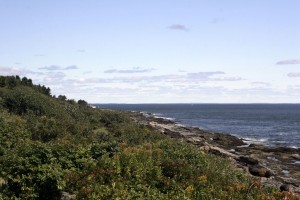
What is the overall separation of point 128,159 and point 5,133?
8378mm

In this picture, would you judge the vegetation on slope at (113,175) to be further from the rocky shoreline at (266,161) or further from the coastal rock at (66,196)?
the rocky shoreline at (266,161)

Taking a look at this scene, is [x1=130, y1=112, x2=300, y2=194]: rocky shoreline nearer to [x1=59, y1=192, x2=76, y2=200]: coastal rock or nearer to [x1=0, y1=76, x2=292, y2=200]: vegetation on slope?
[x1=0, y1=76, x2=292, y2=200]: vegetation on slope

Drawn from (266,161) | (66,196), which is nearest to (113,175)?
(66,196)

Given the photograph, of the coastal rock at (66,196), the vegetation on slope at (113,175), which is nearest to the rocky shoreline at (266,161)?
the vegetation on slope at (113,175)

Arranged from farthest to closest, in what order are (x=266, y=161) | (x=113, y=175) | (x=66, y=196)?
(x=266, y=161) < (x=113, y=175) < (x=66, y=196)

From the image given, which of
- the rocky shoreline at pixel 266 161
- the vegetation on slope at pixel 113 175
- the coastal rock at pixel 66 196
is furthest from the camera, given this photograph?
the rocky shoreline at pixel 266 161

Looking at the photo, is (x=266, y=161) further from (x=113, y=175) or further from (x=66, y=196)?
(x=66, y=196)

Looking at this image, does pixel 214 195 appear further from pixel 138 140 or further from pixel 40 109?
pixel 40 109

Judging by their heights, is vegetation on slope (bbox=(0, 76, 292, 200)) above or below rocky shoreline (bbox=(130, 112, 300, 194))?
above

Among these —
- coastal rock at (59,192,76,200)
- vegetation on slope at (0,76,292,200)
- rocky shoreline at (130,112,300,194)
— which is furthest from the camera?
rocky shoreline at (130,112,300,194)

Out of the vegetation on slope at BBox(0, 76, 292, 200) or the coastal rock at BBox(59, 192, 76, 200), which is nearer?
the vegetation on slope at BBox(0, 76, 292, 200)

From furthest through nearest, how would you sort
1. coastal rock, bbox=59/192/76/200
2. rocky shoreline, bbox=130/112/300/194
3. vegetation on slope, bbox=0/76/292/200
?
rocky shoreline, bbox=130/112/300/194, coastal rock, bbox=59/192/76/200, vegetation on slope, bbox=0/76/292/200

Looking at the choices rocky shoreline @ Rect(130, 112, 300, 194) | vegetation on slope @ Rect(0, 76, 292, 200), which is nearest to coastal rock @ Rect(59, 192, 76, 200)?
vegetation on slope @ Rect(0, 76, 292, 200)

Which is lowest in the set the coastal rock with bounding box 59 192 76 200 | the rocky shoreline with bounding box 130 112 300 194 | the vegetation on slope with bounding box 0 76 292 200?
the rocky shoreline with bounding box 130 112 300 194
